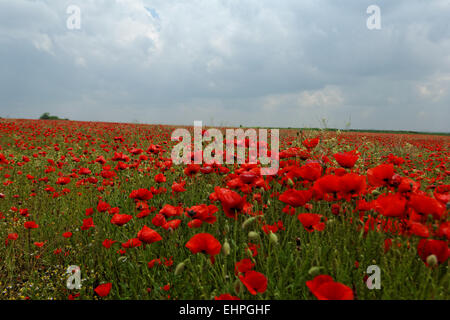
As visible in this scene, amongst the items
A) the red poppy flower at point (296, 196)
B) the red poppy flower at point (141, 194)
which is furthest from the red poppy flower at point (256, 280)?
the red poppy flower at point (141, 194)

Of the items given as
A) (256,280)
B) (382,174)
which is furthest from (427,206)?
(256,280)

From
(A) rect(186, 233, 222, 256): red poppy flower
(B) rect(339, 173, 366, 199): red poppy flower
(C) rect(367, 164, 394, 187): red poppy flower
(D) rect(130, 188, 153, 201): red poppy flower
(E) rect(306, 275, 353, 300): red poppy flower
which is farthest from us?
(D) rect(130, 188, 153, 201): red poppy flower

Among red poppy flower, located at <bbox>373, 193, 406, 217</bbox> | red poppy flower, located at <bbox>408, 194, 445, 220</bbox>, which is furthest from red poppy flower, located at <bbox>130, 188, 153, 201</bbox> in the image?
red poppy flower, located at <bbox>408, 194, 445, 220</bbox>

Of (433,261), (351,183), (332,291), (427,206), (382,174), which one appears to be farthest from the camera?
(382,174)

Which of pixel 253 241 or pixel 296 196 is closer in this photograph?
pixel 296 196

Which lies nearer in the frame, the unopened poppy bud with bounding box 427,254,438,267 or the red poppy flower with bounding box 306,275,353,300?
the red poppy flower with bounding box 306,275,353,300

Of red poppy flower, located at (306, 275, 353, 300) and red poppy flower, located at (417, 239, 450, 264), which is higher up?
red poppy flower, located at (417, 239, 450, 264)

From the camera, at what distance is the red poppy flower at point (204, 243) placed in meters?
1.14

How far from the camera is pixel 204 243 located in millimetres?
1166

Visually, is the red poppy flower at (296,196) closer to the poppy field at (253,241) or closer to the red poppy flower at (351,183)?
the poppy field at (253,241)

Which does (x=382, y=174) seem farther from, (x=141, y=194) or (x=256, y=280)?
(x=141, y=194)

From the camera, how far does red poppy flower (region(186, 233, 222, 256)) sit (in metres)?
1.14

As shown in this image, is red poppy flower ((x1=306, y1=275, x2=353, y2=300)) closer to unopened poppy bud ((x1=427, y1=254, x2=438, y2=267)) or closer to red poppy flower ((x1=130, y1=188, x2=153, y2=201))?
unopened poppy bud ((x1=427, y1=254, x2=438, y2=267))
